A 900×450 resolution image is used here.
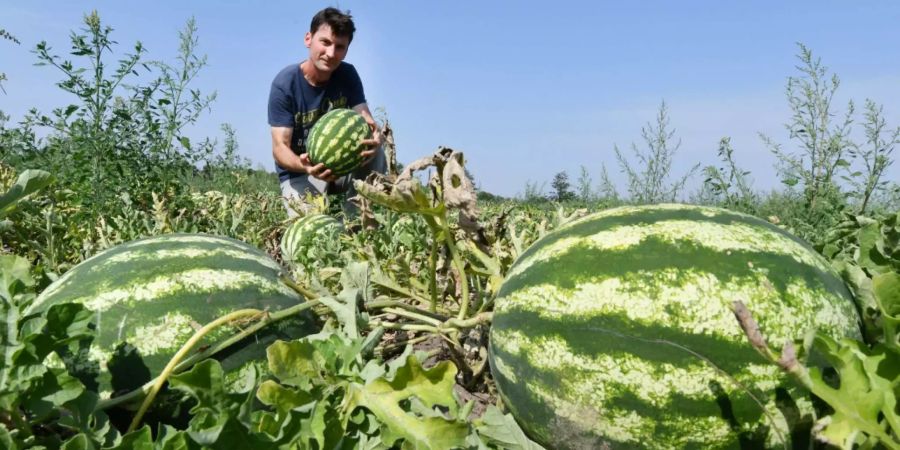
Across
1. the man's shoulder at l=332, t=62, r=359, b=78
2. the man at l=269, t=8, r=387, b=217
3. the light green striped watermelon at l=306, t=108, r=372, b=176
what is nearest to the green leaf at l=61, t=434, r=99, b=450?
the light green striped watermelon at l=306, t=108, r=372, b=176

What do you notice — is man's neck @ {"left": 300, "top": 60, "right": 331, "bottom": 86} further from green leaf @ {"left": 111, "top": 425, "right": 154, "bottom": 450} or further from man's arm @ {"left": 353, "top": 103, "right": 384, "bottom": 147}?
green leaf @ {"left": 111, "top": 425, "right": 154, "bottom": 450}

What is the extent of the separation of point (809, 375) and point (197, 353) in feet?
4.09

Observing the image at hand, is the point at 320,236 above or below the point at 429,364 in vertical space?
above

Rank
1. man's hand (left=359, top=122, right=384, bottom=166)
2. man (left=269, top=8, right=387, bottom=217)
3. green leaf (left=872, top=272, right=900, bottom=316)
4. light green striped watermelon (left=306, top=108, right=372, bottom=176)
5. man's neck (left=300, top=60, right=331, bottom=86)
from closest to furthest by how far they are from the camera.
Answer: green leaf (left=872, top=272, right=900, bottom=316) → light green striped watermelon (left=306, top=108, right=372, bottom=176) → man's hand (left=359, top=122, right=384, bottom=166) → man (left=269, top=8, right=387, bottom=217) → man's neck (left=300, top=60, right=331, bottom=86)

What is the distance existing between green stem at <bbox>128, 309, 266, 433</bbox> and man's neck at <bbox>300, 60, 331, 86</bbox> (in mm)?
5434

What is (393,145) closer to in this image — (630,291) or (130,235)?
(130,235)

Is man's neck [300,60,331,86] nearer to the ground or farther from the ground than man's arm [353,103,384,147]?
farther from the ground

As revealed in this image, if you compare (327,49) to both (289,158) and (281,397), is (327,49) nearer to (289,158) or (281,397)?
(289,158)

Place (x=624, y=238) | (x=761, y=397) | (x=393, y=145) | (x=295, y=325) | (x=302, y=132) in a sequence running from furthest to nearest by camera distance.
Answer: (x=302, y=132)
(x=393, y=145)
(x=295, y=325)
(x=624, y=238)
(x=761, y=397)

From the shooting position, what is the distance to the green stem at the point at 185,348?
150cm

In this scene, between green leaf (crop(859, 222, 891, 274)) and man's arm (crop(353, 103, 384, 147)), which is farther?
man's arm (crop(353, 103, 384, 147))

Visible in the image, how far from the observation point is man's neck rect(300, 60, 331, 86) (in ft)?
22.6

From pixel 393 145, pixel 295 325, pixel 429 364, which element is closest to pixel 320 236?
pixel 393 145

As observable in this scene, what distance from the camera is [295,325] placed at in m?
1.86
